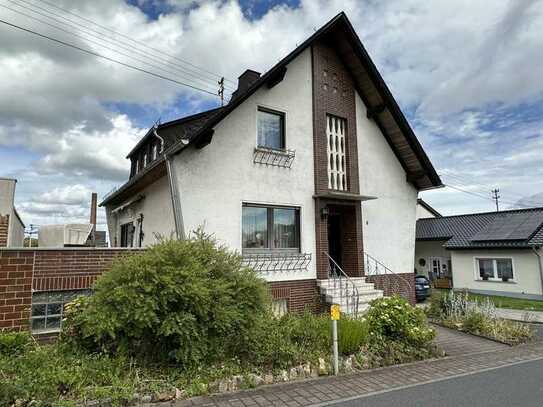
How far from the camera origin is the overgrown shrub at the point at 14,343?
548cm

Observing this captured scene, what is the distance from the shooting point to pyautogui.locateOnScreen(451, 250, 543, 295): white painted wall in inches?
744

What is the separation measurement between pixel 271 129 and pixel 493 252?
57.3ft

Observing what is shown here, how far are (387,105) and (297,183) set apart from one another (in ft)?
15.1

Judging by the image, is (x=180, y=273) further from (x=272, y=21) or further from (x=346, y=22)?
(x=346, y=22)

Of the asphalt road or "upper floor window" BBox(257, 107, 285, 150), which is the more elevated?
"upper floor window" BBox(257, 107, 285, 150)

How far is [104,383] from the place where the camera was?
4918mm

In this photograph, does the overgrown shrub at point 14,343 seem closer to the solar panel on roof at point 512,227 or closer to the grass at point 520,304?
the grass at point 520,304

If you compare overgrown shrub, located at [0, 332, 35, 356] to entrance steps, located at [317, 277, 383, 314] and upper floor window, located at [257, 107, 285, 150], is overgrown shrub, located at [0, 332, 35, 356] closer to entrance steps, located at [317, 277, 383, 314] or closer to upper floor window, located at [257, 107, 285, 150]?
upper floor window, located at [257, 107, 285, 150]

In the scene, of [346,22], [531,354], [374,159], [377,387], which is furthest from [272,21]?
[531,354]

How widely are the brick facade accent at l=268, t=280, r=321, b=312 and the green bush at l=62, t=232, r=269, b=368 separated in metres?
3.58

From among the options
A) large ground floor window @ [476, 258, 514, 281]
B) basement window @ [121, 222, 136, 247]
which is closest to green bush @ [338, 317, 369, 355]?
basement window @ [121, 222, 136, 247]

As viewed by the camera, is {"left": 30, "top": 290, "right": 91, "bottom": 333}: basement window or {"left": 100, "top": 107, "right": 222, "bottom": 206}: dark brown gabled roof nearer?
{"left": 30, "top": 290, "right": 91, "bottom": 333}: basement window

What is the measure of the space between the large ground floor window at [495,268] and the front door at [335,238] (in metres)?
13.7

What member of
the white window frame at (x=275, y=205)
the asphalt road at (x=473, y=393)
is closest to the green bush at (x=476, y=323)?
the asphalt road at (x=473, y=393)
